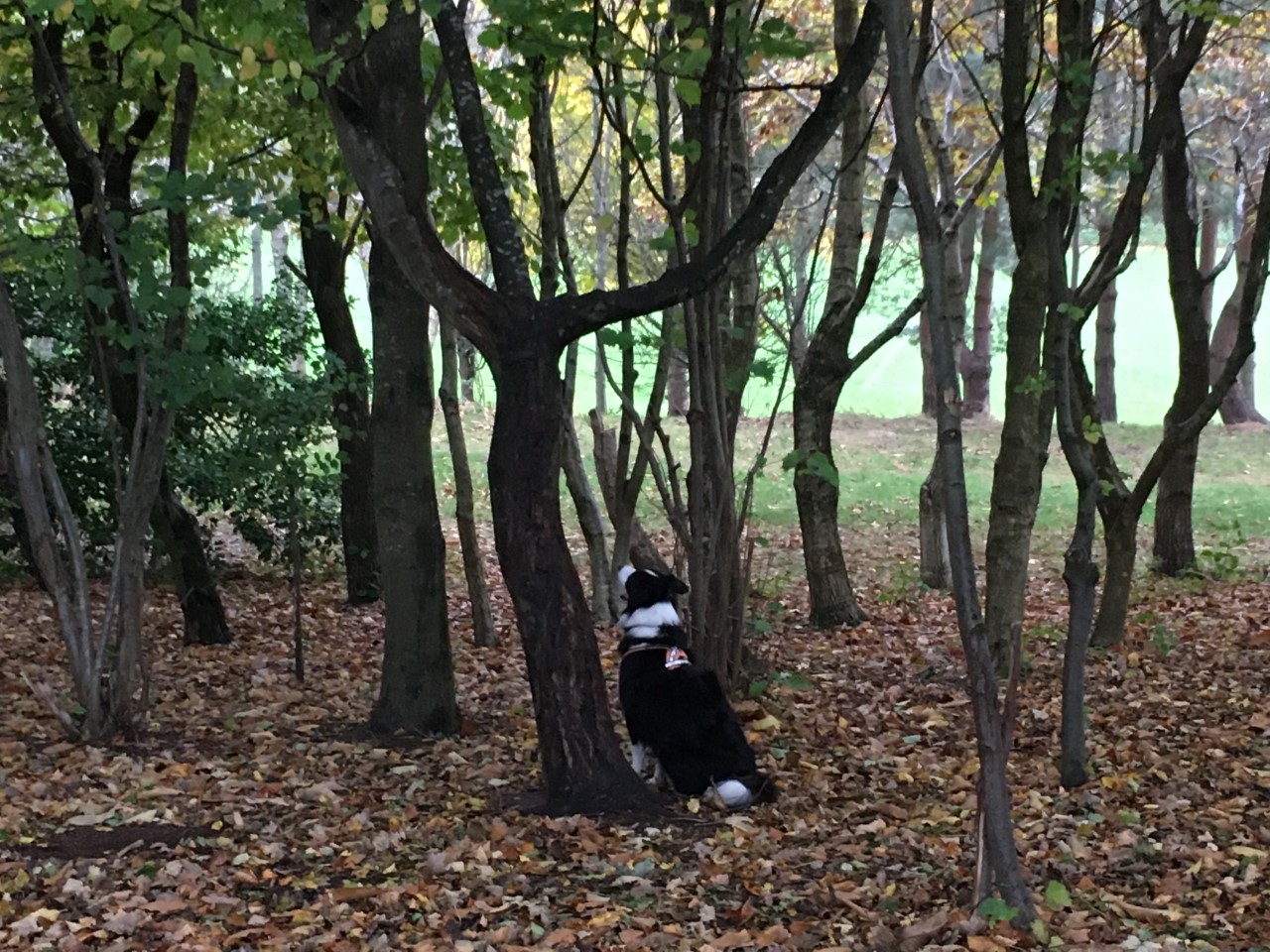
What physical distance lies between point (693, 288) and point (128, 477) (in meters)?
3.38

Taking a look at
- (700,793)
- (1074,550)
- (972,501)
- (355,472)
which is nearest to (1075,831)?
(1074,550)

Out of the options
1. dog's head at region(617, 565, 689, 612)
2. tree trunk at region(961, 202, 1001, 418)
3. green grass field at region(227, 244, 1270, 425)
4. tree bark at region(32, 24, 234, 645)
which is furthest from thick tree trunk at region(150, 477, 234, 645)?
green grass field at region(227, 244, 1270, 425)

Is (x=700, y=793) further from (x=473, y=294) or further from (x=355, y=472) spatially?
(x=355, y=472)

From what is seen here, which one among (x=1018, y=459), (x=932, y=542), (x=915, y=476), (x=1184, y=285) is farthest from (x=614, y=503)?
(x=915, y=476)

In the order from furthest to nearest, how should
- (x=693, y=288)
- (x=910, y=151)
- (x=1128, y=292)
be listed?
(x=1128, y=292), (x=693, y=288), (x=910, y=151)

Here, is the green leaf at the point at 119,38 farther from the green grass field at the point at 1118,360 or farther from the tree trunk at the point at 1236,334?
the green grass field at the point at 1118,360

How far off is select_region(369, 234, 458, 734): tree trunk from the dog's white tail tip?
1.92 metres

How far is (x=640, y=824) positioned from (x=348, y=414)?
270 inches

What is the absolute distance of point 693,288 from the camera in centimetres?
498

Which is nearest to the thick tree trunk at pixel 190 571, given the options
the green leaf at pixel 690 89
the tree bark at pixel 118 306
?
the tree bark at pixel 118 306

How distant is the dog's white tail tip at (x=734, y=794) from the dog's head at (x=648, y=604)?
0.77m

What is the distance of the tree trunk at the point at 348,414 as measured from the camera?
1073cm

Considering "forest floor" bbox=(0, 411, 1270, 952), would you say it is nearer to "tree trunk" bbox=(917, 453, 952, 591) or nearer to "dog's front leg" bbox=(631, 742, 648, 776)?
"dog's front leg" bbox=(631, 742, 648, 776)

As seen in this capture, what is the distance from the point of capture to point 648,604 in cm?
583
